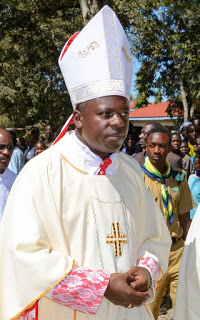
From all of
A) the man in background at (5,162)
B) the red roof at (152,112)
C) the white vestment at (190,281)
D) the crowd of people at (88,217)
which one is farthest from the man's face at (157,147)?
the red roof at (152,112)

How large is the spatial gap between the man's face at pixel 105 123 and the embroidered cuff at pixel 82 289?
652mm

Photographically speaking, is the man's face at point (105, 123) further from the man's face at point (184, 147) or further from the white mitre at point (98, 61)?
the man's face at point (184, 147)

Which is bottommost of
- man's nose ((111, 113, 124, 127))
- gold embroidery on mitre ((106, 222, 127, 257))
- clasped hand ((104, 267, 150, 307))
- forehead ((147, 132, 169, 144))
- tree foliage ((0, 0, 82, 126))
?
clasped hand ((104, 267, 150, 307))

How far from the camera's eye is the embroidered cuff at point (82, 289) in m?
2.45

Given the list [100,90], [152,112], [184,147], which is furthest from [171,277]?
→ [152,112]

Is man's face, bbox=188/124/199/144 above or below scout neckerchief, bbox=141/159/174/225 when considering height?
above

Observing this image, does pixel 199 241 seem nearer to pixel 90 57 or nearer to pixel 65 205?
pixel 65 205

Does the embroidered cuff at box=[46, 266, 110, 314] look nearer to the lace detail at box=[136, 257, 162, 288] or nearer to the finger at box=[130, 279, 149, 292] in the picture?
the finger at box=[130, 279, 149, 292]

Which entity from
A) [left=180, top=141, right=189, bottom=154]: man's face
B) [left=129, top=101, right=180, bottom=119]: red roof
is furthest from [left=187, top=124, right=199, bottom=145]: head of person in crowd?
[left=129, top=101, right=180, bottom=119]: red roof

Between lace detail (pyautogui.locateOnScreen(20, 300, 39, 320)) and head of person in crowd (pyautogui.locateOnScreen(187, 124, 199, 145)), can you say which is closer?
A: lace detail (pyautogui.locateOnScreen(20, 300, 39, 320))

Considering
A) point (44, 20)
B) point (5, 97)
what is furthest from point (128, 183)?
point (5, 97)

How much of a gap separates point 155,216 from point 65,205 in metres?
0.66

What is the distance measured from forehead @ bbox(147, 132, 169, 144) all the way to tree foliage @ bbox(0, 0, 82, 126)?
905 centimetres

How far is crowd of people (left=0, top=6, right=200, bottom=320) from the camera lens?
2.46 meters
